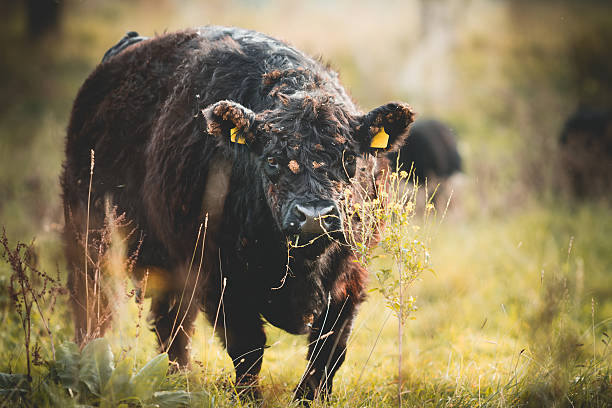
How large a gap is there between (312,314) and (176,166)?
4.47ft

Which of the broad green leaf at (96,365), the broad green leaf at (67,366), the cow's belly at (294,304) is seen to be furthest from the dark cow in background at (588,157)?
the broad green leaf at (67,366)

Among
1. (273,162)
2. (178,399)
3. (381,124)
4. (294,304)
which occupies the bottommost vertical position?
(178,399)

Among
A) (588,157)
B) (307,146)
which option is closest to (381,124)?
(307,146)

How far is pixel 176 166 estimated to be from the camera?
3.75m

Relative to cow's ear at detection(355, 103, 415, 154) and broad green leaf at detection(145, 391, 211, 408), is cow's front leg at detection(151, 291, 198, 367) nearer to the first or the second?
broad green leaf at detection(145, 391, 211, 408)

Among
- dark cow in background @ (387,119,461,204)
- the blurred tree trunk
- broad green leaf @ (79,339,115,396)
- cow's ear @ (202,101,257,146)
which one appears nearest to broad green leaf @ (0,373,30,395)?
broad green leaf @ (79,339,115,396)

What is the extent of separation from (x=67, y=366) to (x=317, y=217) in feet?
4.90

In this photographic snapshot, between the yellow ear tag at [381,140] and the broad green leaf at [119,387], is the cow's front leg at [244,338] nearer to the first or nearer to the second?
the broad green leaf at [119,387]

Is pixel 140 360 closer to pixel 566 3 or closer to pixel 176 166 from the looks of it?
pixel 176 166

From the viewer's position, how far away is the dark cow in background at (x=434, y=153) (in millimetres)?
10234

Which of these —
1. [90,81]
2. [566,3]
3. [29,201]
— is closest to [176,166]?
[90,81]

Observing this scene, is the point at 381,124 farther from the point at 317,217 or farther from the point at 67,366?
the point at 67,366

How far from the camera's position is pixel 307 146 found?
3.27 metres

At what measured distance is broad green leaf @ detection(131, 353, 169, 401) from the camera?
8.75ft
